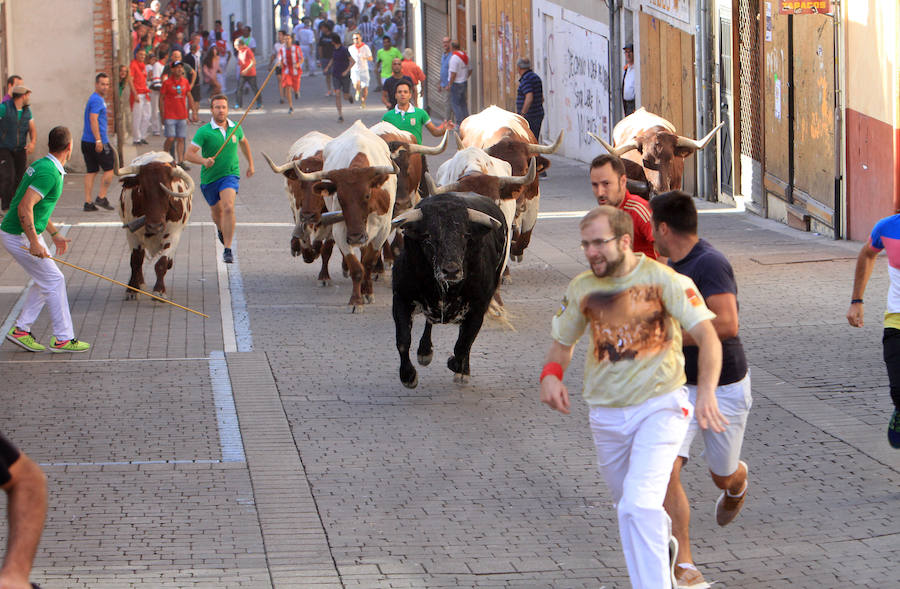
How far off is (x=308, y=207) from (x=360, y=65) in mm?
24478

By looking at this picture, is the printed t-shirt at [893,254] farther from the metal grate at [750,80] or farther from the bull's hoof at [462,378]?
the metal grate at [750,80]

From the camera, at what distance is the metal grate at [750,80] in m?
19.6

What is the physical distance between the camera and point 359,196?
13320 millimetres

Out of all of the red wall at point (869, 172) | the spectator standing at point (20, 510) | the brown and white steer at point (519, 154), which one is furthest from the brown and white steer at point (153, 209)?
the spectator standing at point (20, 510)

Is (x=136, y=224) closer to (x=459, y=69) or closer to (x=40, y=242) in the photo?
(x=40, y=242)

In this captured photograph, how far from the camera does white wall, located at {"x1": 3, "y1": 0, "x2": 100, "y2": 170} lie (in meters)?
25.2

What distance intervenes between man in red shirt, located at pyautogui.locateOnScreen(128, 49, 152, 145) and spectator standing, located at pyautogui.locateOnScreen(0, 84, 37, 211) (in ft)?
30.0

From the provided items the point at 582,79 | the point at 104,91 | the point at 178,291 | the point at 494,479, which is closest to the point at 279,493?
Result: the point at 494,479

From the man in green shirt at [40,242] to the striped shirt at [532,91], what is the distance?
46.4 ft

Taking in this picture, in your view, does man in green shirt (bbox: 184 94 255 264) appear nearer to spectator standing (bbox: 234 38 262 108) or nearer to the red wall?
the red wall

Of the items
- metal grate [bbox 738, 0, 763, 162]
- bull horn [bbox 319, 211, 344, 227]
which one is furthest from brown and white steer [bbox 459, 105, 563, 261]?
metal grate [bbox 738, 0, 763, 162]

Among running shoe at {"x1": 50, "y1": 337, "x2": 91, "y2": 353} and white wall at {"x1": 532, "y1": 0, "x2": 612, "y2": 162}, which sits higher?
white wall at {"x1": 532, "y1": 0, "x2": 612, "y2": 162}

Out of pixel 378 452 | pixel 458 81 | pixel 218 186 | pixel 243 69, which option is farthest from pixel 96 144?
pixel 243 69

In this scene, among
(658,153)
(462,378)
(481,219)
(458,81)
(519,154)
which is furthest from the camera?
(458,81)
